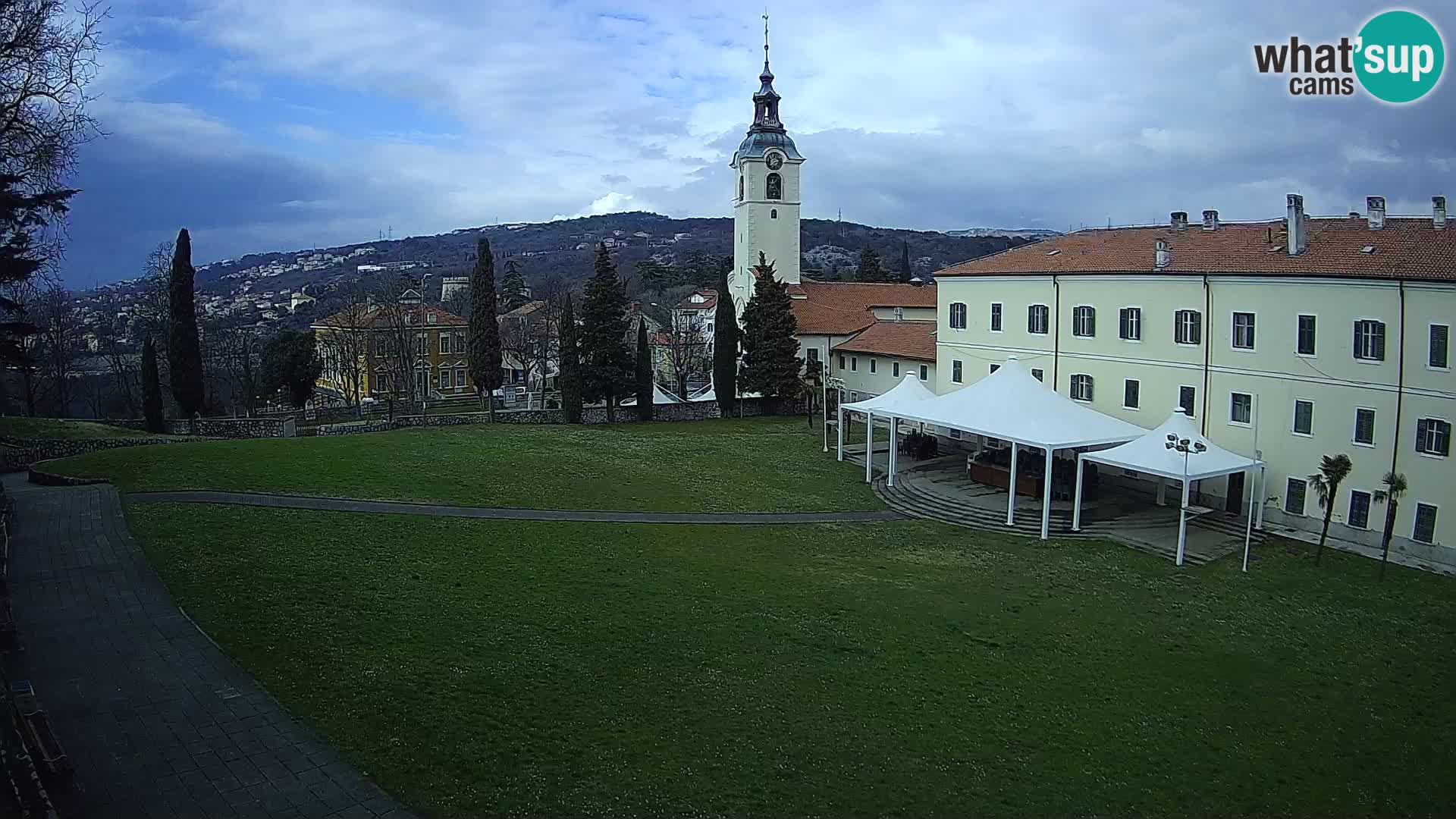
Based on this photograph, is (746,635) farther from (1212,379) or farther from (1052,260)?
(1052,260)

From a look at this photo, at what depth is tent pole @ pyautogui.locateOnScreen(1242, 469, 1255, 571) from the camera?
62.8ft

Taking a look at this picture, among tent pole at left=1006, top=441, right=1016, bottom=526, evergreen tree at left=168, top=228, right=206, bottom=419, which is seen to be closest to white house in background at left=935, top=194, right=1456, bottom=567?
tent pole at left=1006, top=441, right=1016, bottom=526

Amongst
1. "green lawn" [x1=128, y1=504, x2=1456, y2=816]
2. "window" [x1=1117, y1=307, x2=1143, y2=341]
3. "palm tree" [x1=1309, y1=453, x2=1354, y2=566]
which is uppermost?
"window" [x1=1117, y1=307, x2=1143, y2=341]

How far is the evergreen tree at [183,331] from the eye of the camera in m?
35.2

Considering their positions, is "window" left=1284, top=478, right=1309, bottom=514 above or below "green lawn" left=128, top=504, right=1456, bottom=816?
above

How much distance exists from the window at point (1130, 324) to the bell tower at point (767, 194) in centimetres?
2577

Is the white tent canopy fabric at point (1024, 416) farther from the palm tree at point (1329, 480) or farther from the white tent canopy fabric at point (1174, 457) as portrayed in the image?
the palm tree at point (1329, 480)

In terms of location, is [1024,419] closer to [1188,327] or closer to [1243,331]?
[1188,327]

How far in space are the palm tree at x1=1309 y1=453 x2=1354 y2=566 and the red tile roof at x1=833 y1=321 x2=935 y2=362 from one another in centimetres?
1656

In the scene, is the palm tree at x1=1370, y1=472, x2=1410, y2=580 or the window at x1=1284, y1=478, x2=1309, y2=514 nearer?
the palm tree at x1=1370, y1=472, x2=1410, y2=580

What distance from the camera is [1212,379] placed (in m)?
23.7

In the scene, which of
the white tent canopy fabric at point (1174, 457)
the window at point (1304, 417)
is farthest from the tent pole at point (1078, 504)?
the window at point (1304, 417)

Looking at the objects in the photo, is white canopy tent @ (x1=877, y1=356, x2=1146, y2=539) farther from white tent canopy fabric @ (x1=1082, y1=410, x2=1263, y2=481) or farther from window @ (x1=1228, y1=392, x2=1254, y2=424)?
window @ (x1=1228, y1=392, x2=1254, y2=424)

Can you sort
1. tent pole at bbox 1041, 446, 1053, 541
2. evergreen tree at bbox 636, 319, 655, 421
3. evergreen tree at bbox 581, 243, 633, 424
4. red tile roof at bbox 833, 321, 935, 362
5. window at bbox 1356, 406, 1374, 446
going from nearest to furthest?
window at bbox 1356, 406, 1374, 446 < tent pole at bbox 1041, 446, 1053, 541 < red tile roof at bbox 833, 321, 935, 362 < evergreen tree at bbox 581, 243, 633, 424 < evergreen tree at bbox 636, 319, 655, 421
